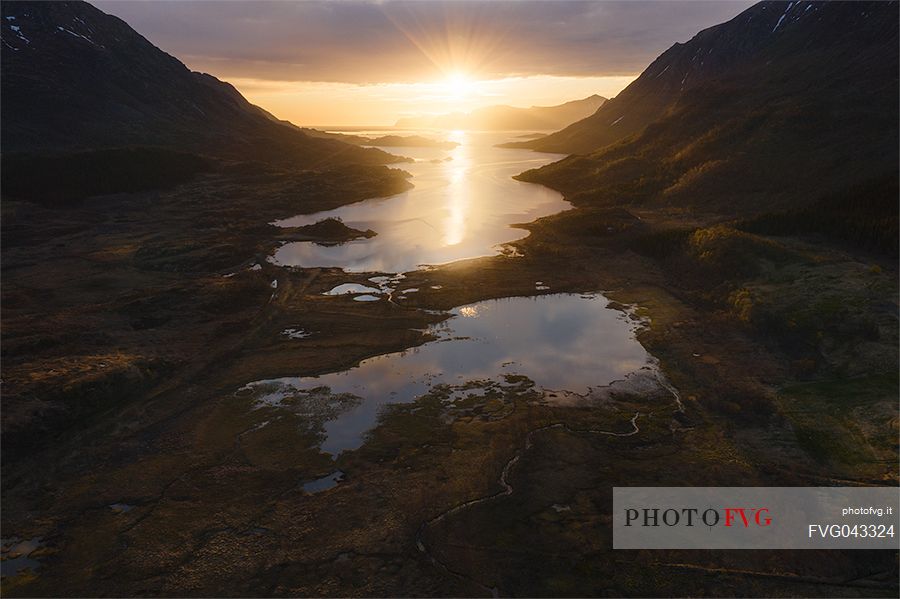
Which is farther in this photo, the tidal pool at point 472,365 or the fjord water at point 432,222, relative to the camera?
the fjord water at point 432,222

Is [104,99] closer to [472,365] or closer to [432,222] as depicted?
[432,222]
